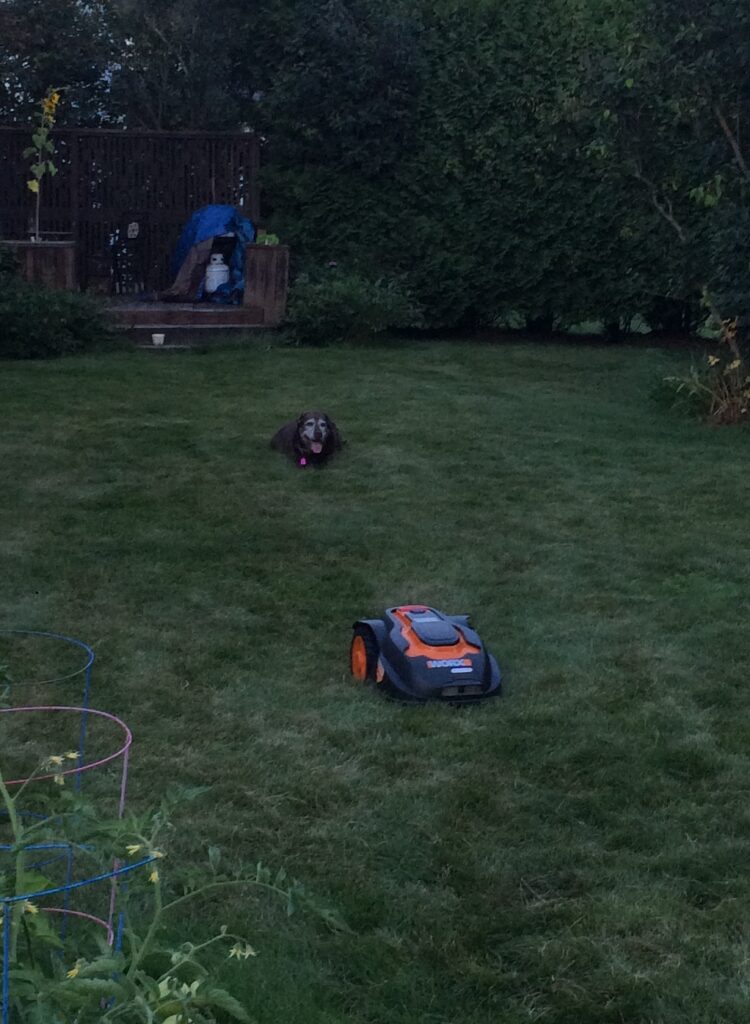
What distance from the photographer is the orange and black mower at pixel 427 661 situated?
4434 mm

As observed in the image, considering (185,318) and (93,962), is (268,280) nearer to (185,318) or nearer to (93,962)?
(185,318)

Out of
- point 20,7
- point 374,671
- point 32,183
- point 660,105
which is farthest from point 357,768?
point 20,7

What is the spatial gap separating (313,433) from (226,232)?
7.18m

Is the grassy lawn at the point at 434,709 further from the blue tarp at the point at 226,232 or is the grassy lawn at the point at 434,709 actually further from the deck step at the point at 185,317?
the blue tarp at the point at 226,232

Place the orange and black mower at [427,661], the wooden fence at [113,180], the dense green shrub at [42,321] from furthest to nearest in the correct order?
the wooden fence at [113,180]
the dense green shrub at [42,321]
the orange and black mower at [427,661]

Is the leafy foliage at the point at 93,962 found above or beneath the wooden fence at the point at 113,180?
beneath

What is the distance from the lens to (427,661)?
4.45m

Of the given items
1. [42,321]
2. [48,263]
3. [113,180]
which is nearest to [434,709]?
[42,321]

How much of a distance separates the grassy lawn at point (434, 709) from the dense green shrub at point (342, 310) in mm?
3187

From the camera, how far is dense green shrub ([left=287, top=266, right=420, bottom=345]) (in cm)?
1292

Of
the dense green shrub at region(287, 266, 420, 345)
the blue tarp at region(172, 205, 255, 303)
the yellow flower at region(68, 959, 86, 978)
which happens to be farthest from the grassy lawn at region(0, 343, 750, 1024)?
the blue tarp at region(172, 205, 255, 303)

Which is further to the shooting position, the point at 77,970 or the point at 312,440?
the point at 312,440

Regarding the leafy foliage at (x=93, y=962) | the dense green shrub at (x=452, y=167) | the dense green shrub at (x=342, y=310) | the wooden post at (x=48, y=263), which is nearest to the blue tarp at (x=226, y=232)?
the dense green shrub at (x=452, y=167)

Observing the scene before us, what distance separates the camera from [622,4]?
1354cm
